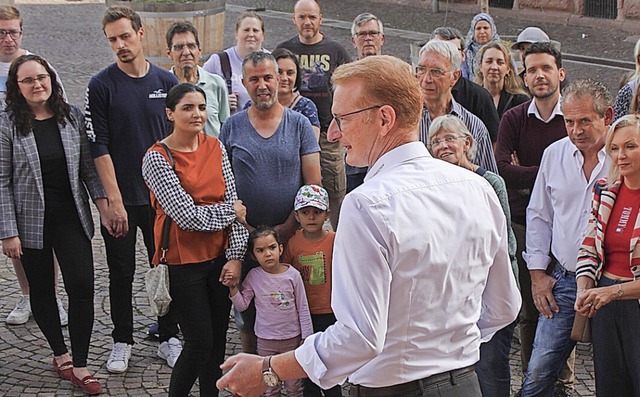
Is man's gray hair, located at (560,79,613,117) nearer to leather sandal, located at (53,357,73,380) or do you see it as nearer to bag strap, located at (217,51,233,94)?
bag strap, located at (217,51,233,94)

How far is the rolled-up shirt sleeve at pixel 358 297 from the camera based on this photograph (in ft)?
9.17

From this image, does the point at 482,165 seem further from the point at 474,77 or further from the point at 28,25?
the point at 28,25

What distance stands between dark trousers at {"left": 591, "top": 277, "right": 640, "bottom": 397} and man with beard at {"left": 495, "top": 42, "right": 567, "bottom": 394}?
3.45 feet

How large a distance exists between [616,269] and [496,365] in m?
0.84

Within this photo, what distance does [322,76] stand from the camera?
7.39 metres

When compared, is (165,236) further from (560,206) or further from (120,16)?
(560,206)

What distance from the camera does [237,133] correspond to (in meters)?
5.66

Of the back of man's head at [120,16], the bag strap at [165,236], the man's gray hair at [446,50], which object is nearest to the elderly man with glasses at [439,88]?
the man's gray hair at [446,50]

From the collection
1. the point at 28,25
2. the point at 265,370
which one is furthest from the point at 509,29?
the point at 265,370

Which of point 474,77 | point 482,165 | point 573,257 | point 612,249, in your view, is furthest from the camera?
point 474,77

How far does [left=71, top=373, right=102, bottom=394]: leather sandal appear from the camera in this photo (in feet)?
18.4

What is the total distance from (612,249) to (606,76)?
1005 centimetres

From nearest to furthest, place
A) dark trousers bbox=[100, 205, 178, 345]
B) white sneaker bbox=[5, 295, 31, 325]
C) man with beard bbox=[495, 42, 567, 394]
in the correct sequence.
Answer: man with beard bbox=[495, 42, 567, 394]
dark trousers bbox=[100, 205, 178, 345]
white sneaker bbox=[5, 295, 31, 325]

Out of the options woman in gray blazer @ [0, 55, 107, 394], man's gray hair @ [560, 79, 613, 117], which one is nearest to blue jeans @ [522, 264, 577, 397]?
man's gray hair @ [560, 79, 613, 117]
